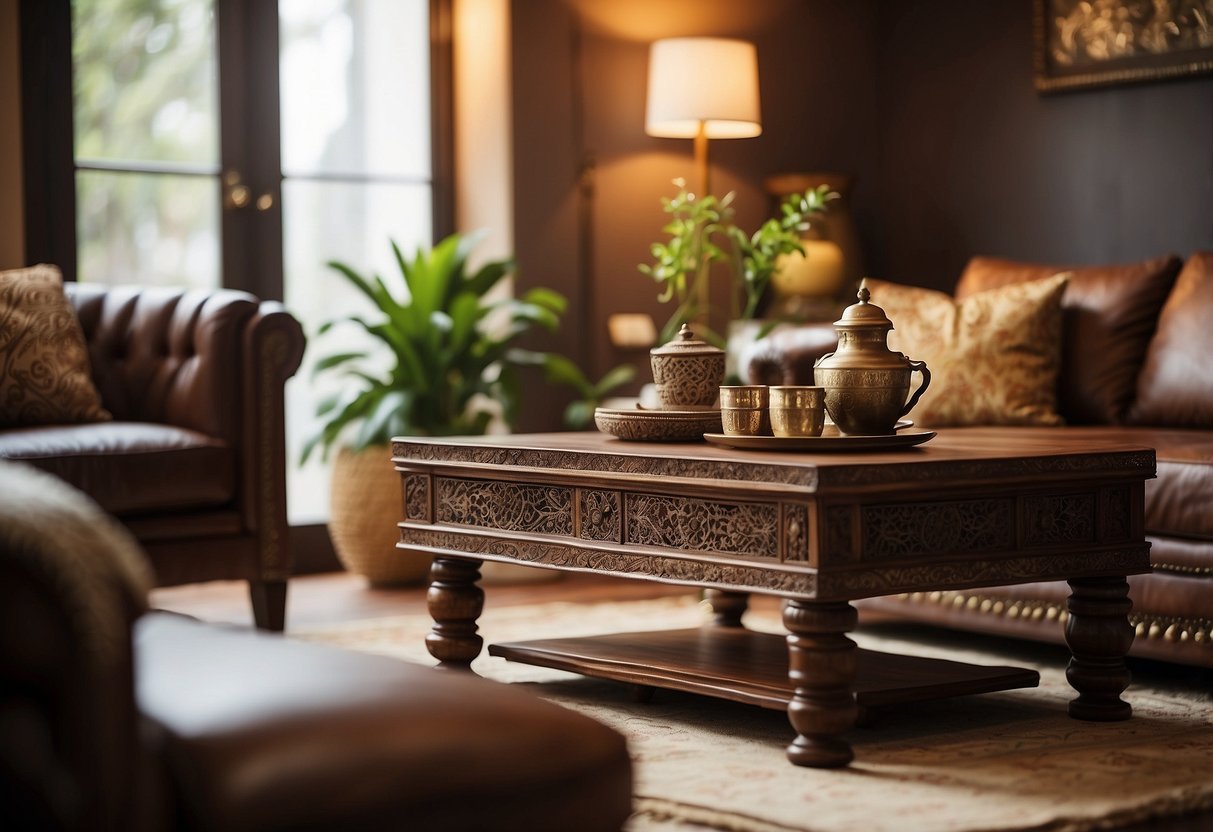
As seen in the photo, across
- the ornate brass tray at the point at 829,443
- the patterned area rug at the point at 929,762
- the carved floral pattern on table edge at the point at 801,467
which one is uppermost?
the ornate brass tray at the point at 829,443

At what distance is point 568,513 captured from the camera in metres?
2.70

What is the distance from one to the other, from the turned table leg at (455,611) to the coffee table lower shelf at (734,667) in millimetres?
63

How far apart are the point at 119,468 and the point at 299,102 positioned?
1.99m

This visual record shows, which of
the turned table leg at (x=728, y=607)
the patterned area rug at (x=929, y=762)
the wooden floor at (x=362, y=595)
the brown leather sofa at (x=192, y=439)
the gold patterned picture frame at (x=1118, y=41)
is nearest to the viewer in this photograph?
the patterned area rug at (x=929, y=762)

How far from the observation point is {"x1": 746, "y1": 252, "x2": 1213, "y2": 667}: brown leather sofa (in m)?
2.99

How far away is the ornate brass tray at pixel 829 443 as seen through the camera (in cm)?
252

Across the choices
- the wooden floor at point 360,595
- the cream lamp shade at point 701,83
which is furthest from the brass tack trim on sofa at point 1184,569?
the cream lamp shade at point 701,83

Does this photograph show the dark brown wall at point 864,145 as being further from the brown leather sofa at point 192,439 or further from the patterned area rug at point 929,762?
the patterned area rug at point 929,762

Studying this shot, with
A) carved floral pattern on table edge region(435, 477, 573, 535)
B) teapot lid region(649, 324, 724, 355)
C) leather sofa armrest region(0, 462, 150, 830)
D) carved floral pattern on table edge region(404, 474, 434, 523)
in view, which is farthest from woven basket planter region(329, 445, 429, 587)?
leather sofa armrest region(0, 462, 150, 830)

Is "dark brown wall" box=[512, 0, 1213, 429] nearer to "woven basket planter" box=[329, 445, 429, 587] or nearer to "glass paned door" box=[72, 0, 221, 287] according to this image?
"woven basket planter" box=[329, 445, 429, 587]

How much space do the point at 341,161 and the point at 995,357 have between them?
2.32 meters

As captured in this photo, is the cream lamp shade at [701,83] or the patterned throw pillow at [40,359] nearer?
the patterned throw pillow at [40,359]

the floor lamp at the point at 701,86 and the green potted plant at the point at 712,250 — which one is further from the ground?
the floor lamp at the point at 701,86

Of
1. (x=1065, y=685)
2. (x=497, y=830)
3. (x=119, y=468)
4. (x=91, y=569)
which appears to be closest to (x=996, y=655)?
(x=1065, y=685)
